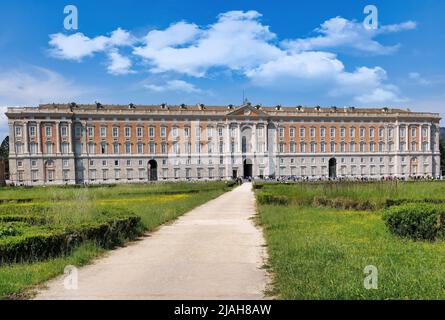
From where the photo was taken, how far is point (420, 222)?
10289mm

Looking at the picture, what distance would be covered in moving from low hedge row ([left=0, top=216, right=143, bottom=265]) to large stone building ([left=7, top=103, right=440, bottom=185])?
66205 mm

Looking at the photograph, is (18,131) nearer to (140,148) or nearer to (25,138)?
(25,138)

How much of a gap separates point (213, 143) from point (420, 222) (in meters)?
69.7

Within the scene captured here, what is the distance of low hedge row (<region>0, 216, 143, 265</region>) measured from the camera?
8.15 m

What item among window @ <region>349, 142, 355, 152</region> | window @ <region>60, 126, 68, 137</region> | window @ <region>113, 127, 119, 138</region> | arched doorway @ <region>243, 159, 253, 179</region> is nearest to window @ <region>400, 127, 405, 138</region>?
window @ <region>349, 142, 355, 152</region>

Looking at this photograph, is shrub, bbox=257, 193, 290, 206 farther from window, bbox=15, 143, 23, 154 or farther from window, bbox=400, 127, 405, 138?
window, bbox=400, 127, 405, 138

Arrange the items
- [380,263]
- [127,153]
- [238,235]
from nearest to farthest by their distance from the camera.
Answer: [380,263]
[238,235]
[127,153]

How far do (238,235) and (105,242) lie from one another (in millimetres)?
3778

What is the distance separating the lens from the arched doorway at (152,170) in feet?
257

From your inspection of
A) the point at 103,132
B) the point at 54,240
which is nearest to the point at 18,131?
the point at 103,132

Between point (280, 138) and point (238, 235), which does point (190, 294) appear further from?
point (280, 138)

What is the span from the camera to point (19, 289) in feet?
21.0
